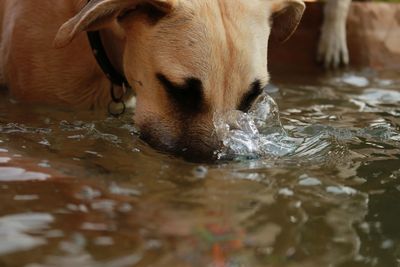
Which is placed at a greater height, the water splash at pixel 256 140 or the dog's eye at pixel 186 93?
the dog's eye at pixel 186 93

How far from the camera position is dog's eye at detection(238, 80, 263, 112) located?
2.97m

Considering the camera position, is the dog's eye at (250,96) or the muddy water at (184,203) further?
the dog's eye at (250,96)

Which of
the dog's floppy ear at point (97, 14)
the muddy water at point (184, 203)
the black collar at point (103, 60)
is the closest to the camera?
the muddy water at point (184, 203)

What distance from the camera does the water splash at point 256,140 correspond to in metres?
2.95

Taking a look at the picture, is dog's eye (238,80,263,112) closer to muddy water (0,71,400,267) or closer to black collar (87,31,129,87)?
muddy water (0,71,400,267)

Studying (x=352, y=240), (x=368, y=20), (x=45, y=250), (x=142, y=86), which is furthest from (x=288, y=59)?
(x=45, y=250)

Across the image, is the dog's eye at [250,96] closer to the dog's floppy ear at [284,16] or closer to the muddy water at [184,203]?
the muddy water at [184,203]

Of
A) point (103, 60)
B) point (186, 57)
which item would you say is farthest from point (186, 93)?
point (103, 60)

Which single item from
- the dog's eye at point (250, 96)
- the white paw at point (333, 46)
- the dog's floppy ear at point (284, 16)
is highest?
the dog's floppy ear at point (284, 16)

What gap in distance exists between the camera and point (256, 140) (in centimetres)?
309

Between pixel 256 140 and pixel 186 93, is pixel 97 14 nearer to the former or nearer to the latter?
pixel 186 93

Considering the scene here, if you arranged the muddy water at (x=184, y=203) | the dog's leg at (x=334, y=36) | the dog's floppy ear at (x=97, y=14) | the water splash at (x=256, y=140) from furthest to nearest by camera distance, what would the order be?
the dog's leg at (x=334, y=36) < the water splash at (x=256, y=140) < the dog's floppy ear at (x=97, y=14) < the muddy water at (x=184, y=203)

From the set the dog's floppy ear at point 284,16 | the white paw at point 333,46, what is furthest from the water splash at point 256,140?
the white paw at point 333,46

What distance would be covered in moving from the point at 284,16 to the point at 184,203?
66.3 inches
